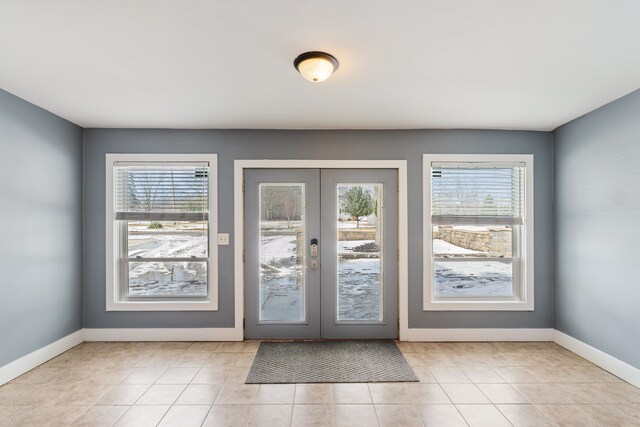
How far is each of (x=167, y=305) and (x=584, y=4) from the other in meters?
4.42

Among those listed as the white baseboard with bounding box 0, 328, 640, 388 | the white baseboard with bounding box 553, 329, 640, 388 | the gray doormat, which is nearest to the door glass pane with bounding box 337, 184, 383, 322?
the gray doormat

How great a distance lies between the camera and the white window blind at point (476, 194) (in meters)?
4.06

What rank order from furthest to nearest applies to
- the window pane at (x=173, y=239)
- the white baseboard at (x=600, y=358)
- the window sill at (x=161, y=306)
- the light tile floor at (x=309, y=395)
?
the window pane at (x=173, y=239), the window sill at (x=161, y=306), the white baseboard at (x=600, y=358), the light tile floor at (x=309, y=395)

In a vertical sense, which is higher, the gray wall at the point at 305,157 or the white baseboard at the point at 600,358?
the gray wall at the point at 305,157

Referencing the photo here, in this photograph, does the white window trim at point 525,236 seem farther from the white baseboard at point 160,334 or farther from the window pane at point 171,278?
the window pane at point 171,278

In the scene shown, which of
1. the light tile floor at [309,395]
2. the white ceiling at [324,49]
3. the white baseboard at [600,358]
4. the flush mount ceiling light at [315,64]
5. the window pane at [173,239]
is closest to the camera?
the white ceiling at [324,49]

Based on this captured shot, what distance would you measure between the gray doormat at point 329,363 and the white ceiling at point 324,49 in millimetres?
2509

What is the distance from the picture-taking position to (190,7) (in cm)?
179

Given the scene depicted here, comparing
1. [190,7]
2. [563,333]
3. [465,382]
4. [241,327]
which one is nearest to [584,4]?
[190,7]

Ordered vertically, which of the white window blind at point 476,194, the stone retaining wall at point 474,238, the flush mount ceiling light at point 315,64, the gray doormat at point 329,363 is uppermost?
the flush mount ceiling light at point 315,64

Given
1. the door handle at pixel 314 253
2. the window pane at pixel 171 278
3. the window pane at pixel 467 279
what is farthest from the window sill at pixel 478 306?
the window pane at pixel 171 278

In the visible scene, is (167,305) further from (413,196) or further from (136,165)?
(413,196)

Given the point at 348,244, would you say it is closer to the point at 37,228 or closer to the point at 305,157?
the point at 305,157

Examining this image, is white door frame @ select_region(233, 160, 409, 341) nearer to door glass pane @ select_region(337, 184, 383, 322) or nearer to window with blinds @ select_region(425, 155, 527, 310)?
door glass pane @ select_region(337, 184, 383, 322)
